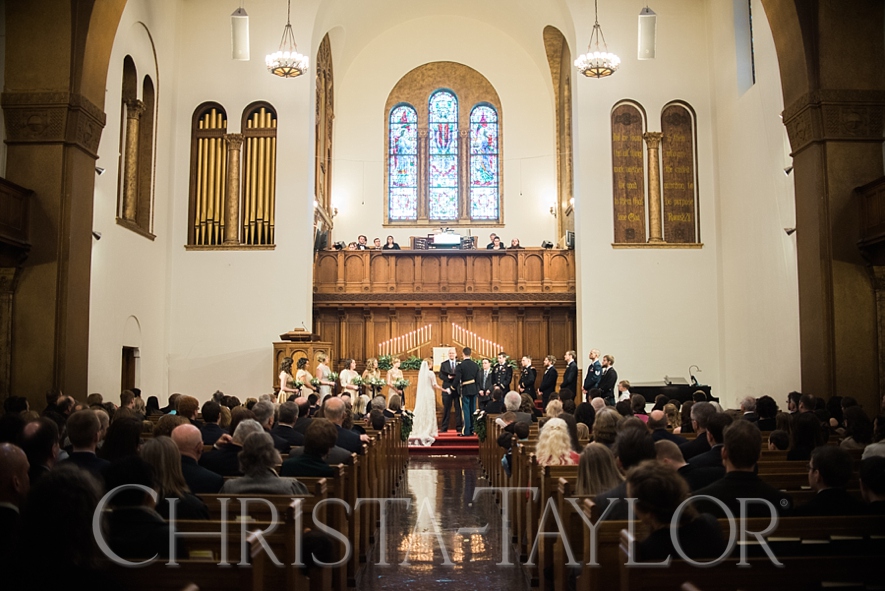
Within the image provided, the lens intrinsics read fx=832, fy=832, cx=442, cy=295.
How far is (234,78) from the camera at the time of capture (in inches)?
675

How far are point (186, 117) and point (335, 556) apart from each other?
13906 mm

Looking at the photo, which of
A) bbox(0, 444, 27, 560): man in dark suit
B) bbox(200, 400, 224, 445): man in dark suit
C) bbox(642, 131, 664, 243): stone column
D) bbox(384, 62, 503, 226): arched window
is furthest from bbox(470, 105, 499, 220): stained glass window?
bbox(0, 444, 27, 560): man in dark suit

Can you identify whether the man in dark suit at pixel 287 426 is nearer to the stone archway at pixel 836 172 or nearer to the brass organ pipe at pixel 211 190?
the stone archway at pixel 836 172

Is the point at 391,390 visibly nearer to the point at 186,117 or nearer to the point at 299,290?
the point at 299,290

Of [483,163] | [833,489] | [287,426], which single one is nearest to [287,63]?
[287,426]

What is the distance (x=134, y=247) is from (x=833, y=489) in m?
13.6

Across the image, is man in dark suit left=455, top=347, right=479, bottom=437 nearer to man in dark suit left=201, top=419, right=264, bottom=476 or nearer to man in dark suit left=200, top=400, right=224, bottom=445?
man in dark suit left=200, top=400, right=224, bottom=445

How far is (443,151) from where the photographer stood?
79.1ft

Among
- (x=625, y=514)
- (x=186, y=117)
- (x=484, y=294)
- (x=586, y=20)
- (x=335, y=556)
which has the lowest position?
(x=335, y=556)

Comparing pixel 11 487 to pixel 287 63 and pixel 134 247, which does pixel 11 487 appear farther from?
pixel 287 63

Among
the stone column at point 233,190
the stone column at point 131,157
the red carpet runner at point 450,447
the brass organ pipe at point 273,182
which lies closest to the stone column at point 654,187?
the red carpet runner at point 450,447

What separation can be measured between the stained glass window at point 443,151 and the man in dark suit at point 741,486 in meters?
20.1

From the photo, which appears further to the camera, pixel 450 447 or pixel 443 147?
pixel 443 147

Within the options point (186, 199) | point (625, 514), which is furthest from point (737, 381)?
point (625, 514)
